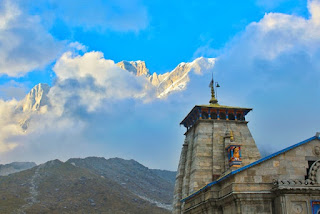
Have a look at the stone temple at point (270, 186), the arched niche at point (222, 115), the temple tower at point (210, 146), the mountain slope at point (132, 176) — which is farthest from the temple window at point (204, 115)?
the mountain slope at point (132, 176)

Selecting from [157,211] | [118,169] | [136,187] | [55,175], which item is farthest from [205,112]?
[118,169]

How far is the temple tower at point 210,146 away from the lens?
3353 centimetres

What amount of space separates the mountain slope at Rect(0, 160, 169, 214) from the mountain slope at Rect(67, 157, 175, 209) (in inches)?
768

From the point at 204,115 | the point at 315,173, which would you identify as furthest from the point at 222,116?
the point at 315,173

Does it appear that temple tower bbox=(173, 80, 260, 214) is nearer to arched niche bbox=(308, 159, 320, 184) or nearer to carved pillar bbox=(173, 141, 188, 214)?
carved pillar bbox=(173, 141, 188, 214)

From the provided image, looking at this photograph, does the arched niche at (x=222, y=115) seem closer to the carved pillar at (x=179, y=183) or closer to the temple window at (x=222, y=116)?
the temple window at (x=222, y=116)

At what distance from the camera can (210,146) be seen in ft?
117

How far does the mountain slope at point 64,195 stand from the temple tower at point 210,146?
6952 cm

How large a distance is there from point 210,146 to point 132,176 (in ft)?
468

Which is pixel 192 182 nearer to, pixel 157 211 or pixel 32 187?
pixel 157 211

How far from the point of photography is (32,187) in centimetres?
12038

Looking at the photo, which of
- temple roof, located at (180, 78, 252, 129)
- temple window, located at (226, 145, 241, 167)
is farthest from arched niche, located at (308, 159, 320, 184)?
temple roof, located at (180, 78, 252, 129)

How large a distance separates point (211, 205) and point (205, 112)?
15561 millimetres

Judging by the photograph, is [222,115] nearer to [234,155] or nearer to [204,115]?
[204,115]
